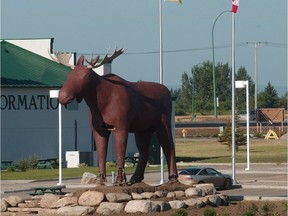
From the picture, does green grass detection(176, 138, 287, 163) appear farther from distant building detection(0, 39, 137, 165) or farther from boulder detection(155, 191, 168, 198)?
boulder detection(155, 191, 168, 198)

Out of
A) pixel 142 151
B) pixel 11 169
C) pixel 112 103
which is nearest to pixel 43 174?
pixel 11 169

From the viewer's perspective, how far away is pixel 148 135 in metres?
27.8

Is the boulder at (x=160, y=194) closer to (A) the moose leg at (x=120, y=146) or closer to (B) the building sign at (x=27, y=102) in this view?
(A) the moose leg at (x=120, y=146)

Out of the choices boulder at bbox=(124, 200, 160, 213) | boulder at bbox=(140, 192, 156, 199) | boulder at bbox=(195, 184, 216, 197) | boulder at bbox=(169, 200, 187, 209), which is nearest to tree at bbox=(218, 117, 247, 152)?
boulder at bbox=(195, 184, 216, 197)

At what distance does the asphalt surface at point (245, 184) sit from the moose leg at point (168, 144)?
3.18m

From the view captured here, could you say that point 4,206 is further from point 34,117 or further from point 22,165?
point 34,117

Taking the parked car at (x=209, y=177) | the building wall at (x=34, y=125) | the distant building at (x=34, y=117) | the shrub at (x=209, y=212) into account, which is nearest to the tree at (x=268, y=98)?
the distant building at (x=34, y=117)

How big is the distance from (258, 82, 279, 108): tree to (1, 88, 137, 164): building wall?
86.8 metres

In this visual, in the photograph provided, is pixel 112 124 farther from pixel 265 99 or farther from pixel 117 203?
pixel 265 99

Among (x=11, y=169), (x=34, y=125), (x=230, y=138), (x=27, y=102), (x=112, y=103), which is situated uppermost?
(x=27, y=102)

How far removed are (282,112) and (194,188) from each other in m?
70.2

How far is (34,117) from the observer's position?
200ft

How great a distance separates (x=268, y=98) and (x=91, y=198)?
12401cm

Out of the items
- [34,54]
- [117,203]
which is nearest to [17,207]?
[117,203]
